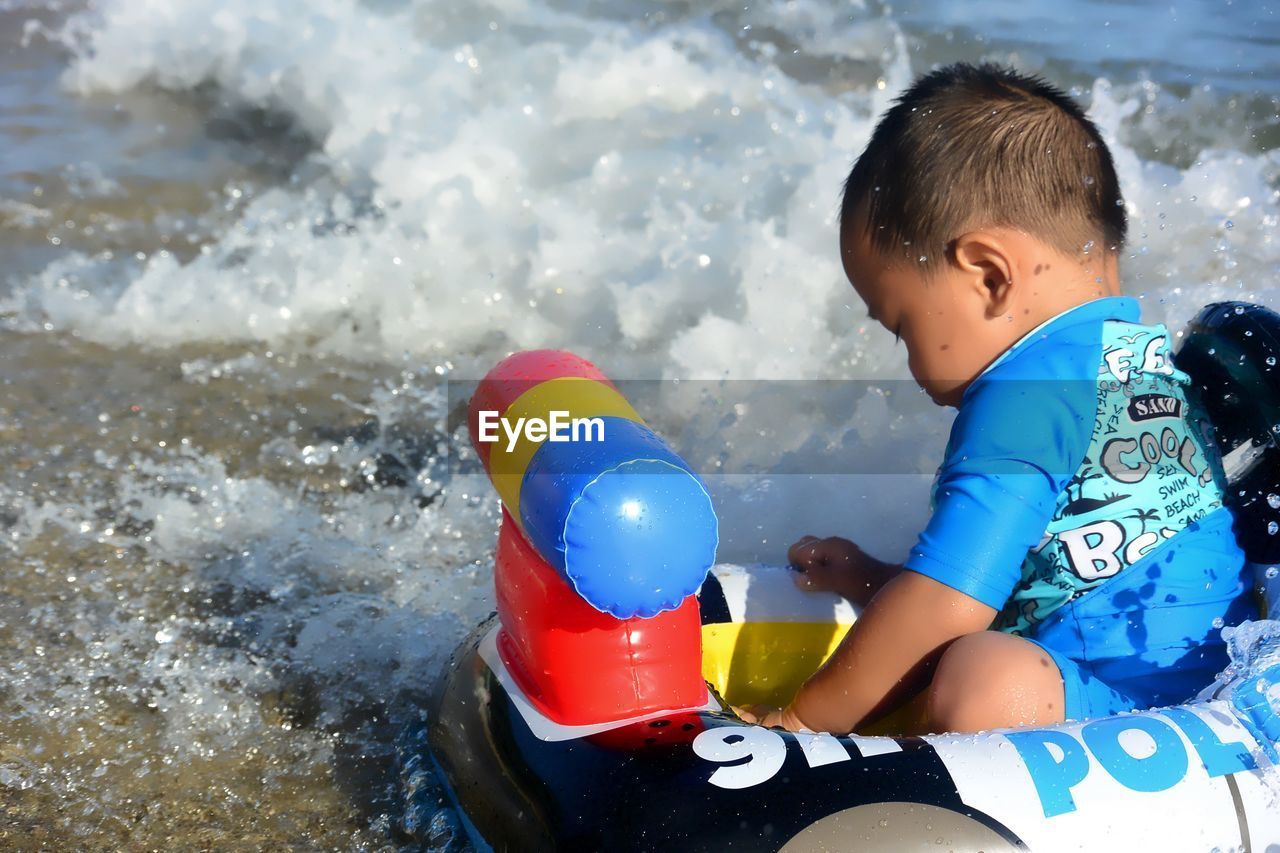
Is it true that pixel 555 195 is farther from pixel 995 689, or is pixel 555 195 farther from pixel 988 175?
pixel 995 689

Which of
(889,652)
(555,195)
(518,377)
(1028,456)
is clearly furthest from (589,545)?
(555,195)

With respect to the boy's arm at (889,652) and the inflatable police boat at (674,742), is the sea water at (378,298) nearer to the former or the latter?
the inflatable police boat at (674,742)

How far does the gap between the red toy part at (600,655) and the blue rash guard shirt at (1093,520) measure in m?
0.38

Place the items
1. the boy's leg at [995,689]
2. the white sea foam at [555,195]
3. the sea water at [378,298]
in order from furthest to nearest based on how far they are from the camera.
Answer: the white sea foam at [555,195], the sea water at [378,298], the boy's leg at [995,689]

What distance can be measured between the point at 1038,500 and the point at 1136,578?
0.71ft

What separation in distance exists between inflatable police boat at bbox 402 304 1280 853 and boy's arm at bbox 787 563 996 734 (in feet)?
0.54

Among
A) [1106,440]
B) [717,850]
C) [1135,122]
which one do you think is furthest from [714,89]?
[717,850]

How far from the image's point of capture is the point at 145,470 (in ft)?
11.3

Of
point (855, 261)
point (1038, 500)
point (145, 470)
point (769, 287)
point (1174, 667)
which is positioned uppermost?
point (855, 261)

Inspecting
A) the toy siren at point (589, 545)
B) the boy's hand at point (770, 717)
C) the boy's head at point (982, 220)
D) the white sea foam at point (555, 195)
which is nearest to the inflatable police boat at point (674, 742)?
the toy siren at point (589, 545)

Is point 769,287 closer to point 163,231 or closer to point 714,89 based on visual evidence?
point 714,89

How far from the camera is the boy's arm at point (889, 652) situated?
6.30ft

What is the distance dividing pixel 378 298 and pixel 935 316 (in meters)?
2.86

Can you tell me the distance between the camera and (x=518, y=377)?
201 cm
